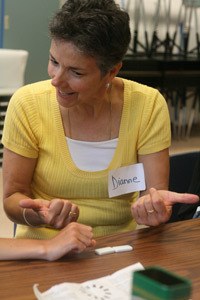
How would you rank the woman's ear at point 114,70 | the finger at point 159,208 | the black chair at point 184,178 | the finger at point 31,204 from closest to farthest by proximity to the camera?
the finger at point 31,204 < the finger at point 159,208 < the woman's ear at point 114,70 < the black chair at point 184,178

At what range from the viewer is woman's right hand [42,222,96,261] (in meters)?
1.40

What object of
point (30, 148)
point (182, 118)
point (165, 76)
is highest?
point (30, 148)

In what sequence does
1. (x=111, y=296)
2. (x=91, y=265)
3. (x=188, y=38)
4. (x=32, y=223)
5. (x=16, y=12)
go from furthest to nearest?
(x=188, y=38) → (x=16, y=12) → (x=32, y=223) → (x=91, y=265) → (x=111, y=296)

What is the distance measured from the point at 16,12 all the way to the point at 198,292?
4534 millimetres

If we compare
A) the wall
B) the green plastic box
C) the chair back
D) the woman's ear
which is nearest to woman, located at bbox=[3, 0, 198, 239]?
the woman's ear

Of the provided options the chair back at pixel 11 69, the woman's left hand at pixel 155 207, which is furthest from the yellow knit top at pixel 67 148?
the chair back at pixel 11 69

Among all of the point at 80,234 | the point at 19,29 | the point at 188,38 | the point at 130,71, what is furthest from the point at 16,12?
the point at 80,234

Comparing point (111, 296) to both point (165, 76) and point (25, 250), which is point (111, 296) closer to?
point (25, 250)

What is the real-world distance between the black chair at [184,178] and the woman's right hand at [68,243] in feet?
2.58

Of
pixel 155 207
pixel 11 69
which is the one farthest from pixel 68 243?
pixel 11 69

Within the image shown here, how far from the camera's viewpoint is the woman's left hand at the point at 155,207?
1646mm

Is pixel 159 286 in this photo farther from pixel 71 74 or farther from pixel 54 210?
pixel 71 74

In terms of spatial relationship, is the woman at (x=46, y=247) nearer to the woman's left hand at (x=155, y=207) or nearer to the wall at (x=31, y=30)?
the woman's left hand at (x=155, y=207)

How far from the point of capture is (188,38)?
7.02 metres
